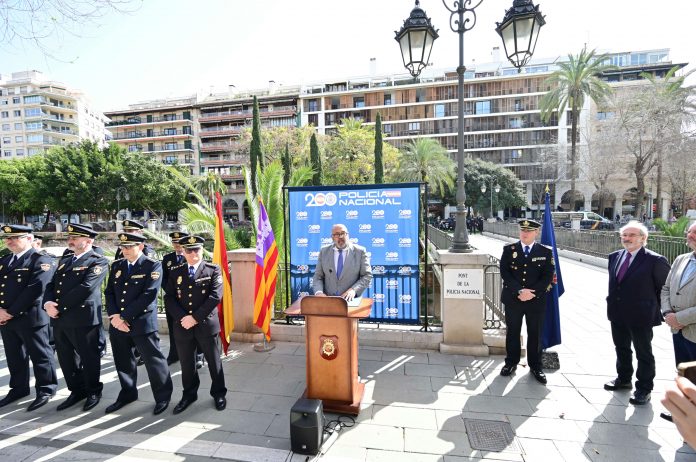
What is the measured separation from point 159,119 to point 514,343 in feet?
262

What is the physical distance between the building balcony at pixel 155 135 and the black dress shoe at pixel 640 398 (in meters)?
74.3

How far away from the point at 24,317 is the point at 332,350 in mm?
3838

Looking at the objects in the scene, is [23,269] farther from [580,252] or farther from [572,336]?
[580,252]

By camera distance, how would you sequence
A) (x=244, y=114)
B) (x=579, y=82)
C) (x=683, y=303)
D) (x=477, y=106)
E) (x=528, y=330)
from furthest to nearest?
(x=244, y=114)
(x=477, y=106)
(x=579, y=82)
(x=528, y=330)
(x=683, y=303)

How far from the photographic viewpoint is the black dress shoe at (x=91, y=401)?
4.20 m

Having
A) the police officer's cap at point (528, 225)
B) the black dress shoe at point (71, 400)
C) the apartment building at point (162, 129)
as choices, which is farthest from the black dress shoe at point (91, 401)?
the apartment building at point (162, 129)

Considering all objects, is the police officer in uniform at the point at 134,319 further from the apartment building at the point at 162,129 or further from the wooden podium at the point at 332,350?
the apartment building at the point at 162,129

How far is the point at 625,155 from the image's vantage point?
75.7 ft

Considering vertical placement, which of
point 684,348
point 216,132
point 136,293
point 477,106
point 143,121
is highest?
point 143,121

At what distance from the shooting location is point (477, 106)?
60.7 m

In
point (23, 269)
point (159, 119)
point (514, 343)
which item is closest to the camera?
point (23, 269)

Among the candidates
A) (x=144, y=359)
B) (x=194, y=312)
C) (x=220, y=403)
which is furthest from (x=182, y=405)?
(x=194, y=312)

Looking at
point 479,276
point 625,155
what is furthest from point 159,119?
point 479,276

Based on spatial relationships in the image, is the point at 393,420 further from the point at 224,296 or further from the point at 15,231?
the point at 15,231
